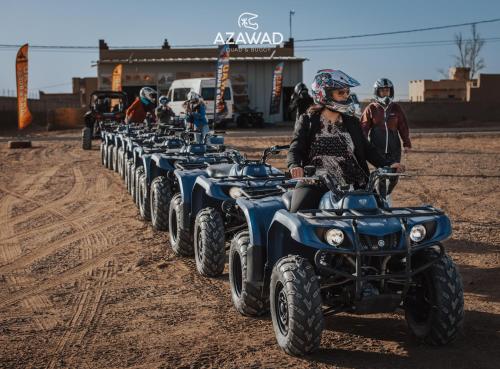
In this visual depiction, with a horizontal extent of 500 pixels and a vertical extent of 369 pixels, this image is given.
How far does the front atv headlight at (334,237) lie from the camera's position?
5188mm

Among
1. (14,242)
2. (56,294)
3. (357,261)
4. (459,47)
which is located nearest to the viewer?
(357,261)

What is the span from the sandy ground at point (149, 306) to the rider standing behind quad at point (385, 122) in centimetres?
131

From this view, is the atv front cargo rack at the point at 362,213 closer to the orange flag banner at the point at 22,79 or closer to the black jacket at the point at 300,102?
the black jacket at the point at 300,102

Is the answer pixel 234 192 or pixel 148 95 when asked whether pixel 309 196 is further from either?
pixel 148 95

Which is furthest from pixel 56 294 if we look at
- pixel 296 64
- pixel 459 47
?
pixel 459 47

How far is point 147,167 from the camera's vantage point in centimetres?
1123

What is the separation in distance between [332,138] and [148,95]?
11.0 meters

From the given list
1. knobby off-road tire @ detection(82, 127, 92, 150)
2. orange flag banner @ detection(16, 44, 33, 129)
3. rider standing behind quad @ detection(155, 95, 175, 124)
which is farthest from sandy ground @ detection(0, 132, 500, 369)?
orange flag banner @ detection(16, 44, 33, 129)

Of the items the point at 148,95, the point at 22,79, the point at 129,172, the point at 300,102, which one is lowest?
the point at 129,172

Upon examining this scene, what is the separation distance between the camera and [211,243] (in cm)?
759

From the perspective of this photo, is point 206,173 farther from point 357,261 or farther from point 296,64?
point 296,64

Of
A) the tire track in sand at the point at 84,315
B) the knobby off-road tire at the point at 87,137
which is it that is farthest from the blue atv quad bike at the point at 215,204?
the knobby off-road tire at the point at 87,137

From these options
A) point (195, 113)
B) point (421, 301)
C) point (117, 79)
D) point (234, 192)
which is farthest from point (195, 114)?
point (117, 79)

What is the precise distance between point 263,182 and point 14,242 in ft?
13.0
